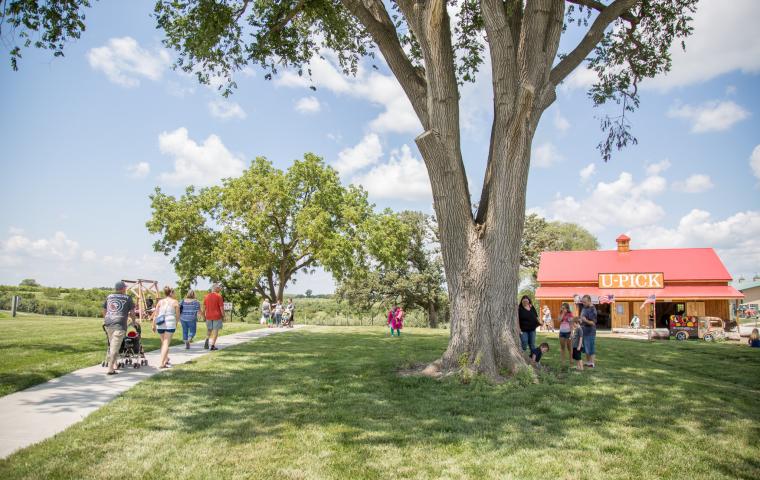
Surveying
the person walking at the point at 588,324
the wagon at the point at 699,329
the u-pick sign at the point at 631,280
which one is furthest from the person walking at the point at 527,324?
the u-pick sign at the point at 631,280

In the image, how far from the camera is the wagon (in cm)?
2364

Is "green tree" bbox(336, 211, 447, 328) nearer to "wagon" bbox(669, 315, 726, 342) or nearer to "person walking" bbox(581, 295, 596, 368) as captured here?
"wagon" bbox(669, 315, 726, 342)

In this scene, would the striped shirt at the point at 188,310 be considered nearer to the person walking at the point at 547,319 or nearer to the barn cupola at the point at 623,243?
the person walking at the point at 547,319

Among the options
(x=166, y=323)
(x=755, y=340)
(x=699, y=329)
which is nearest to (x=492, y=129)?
(x=166, y=323)

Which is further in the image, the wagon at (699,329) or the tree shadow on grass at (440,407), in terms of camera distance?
the wagon at (699,329)

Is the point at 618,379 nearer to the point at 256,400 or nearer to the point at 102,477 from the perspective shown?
the point at 256,400

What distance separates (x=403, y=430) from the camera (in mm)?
5613

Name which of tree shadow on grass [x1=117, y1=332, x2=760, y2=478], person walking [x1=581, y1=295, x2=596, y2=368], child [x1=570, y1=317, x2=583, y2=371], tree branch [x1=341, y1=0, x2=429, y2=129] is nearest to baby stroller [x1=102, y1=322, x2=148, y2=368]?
tree shadow on grass [x1=117, y1=332, x2=760, y2=478]

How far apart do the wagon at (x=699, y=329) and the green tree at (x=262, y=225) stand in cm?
1808

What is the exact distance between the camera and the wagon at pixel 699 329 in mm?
23641

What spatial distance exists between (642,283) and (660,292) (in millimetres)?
1197

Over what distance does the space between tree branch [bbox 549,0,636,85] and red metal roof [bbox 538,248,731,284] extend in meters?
26.1

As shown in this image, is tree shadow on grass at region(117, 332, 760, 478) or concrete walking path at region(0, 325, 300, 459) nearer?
concrete walking path at region(0, 325, 300, 459)

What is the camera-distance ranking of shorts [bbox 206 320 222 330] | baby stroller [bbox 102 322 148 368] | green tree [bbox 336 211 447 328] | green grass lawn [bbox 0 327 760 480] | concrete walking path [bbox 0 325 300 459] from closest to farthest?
green grass lawn [bbox 0 327 760 480] → concrete walking path [bbox 0 325 300 459] → baby stroller [bbox 102 322 148 368] → shorts [bbox 206 320 222 330] → green tree [bbox 336 211 447 328]
